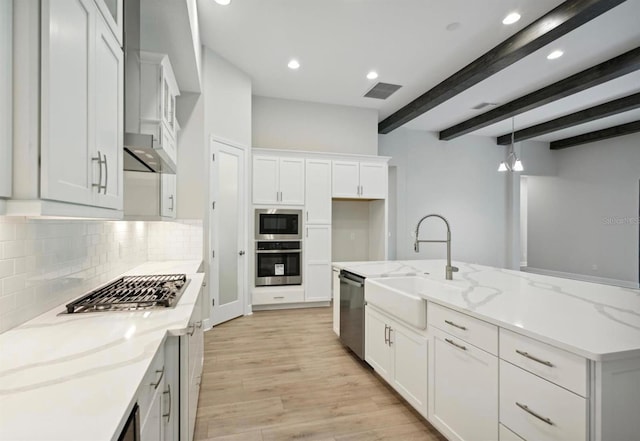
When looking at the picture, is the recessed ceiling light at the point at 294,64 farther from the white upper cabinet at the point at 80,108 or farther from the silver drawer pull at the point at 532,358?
the silver drawer pull at the point at 532,358

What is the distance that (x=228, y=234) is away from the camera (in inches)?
166

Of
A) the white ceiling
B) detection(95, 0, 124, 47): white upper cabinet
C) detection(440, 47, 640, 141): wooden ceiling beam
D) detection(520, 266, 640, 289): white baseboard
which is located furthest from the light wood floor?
detection(520, 266, 640, 289): white baseboard

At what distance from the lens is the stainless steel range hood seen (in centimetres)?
172

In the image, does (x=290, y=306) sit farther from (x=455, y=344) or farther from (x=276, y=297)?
(x=455, y=344)

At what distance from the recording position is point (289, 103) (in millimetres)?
5414

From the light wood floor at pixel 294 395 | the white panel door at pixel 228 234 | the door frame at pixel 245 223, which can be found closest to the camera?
the light wood floor at pixel 294 395

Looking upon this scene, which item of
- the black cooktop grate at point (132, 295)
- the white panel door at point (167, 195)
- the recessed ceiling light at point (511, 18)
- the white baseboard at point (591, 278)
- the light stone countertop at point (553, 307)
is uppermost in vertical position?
the recessed ceiling light at point (511, 18)

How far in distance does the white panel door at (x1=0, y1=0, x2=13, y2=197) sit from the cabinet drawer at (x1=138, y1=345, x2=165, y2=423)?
2.08ft

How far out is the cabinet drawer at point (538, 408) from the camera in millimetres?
1157

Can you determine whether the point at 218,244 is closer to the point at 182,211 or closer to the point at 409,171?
the point at 182,211

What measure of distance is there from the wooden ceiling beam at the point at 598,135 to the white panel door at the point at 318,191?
6301 millimetres

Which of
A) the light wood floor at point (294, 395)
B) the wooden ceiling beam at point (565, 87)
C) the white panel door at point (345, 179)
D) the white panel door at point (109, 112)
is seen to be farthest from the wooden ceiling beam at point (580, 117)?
the white panel door at point (109, 112)

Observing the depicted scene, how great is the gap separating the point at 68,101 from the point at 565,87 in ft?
18.6

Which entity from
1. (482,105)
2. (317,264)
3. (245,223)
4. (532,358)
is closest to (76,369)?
(532,358)
